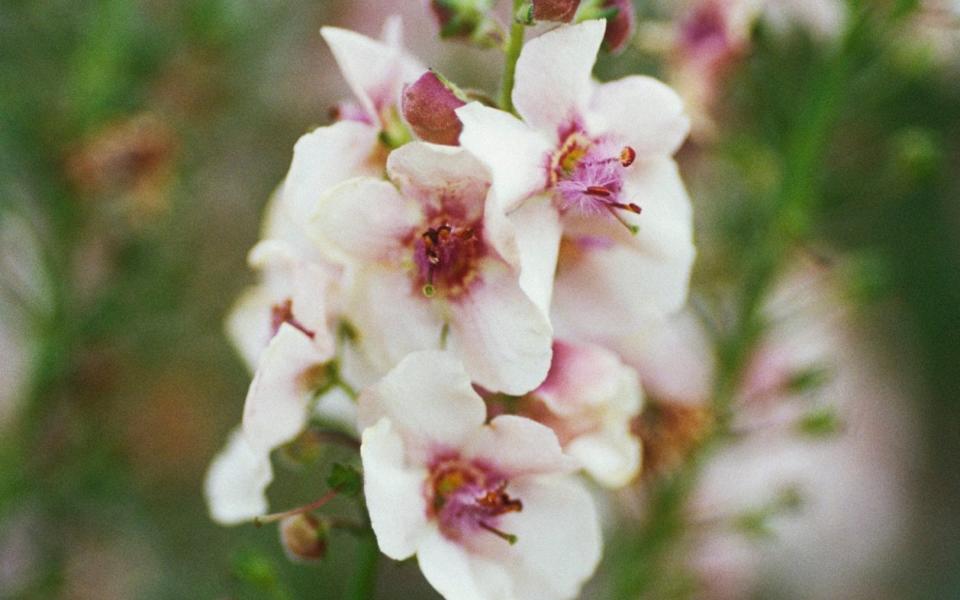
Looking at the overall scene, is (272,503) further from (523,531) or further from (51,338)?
(523,531)

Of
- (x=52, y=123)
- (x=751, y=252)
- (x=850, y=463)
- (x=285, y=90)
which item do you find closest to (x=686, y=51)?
(x=751, y=252)

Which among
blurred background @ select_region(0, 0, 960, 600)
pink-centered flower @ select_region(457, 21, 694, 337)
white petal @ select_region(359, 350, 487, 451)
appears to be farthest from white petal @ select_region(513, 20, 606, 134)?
blurred background @ select_region(0, 0, 960, 600)

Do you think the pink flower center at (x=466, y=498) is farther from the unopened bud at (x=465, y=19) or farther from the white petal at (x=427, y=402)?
the unopened bud at (x=465, y=19)

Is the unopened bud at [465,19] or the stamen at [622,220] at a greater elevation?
the unopened bud at [465,19]

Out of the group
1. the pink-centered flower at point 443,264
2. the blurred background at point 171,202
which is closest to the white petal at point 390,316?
the pink-centered flower at point 443,264

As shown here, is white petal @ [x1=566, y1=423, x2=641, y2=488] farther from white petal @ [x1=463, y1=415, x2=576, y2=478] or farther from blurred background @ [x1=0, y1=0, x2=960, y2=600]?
blurred background @ [x1=0, y1=0, x2=960, y2=600]
